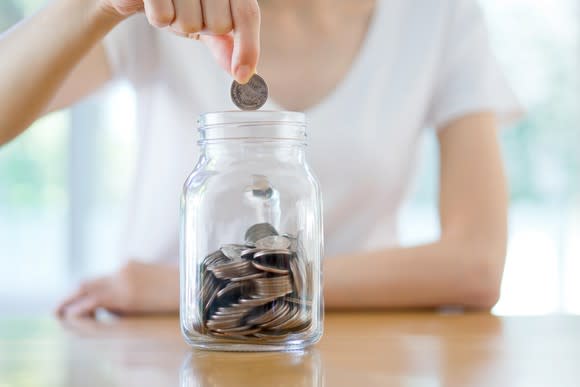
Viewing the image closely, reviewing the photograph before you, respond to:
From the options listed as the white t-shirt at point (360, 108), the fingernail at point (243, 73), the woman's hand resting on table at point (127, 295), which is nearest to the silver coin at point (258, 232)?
the fingernail at point (243, 73)

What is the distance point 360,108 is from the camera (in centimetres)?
144

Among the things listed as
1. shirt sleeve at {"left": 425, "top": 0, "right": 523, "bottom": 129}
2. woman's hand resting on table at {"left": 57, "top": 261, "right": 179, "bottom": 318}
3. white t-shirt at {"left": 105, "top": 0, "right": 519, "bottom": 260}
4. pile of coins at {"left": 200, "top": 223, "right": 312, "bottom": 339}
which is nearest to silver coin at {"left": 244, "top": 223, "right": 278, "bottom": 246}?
pile of coins at {"left": 200, "top": 223, "right": 312, "bottom": 339}

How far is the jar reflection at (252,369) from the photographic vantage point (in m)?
0.53


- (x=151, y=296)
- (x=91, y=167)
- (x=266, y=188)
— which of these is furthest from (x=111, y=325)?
(x=91, y=167)

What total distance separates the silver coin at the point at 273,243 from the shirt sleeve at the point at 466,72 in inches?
34.6

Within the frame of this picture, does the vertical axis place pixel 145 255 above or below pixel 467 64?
below

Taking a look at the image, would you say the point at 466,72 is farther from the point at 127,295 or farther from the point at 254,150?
the point at 254,150

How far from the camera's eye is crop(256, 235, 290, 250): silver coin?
64cm

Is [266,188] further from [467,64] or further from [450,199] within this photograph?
[467,64]

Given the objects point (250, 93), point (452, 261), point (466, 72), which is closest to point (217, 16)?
point (250, 93)

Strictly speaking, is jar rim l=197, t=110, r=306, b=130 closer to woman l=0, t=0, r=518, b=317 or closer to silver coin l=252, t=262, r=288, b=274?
silver coin l=252, t=262, r=288, b=274

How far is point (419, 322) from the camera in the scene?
0.96 metres

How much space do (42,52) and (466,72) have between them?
82 centimetres

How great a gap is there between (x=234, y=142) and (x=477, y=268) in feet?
2.13
